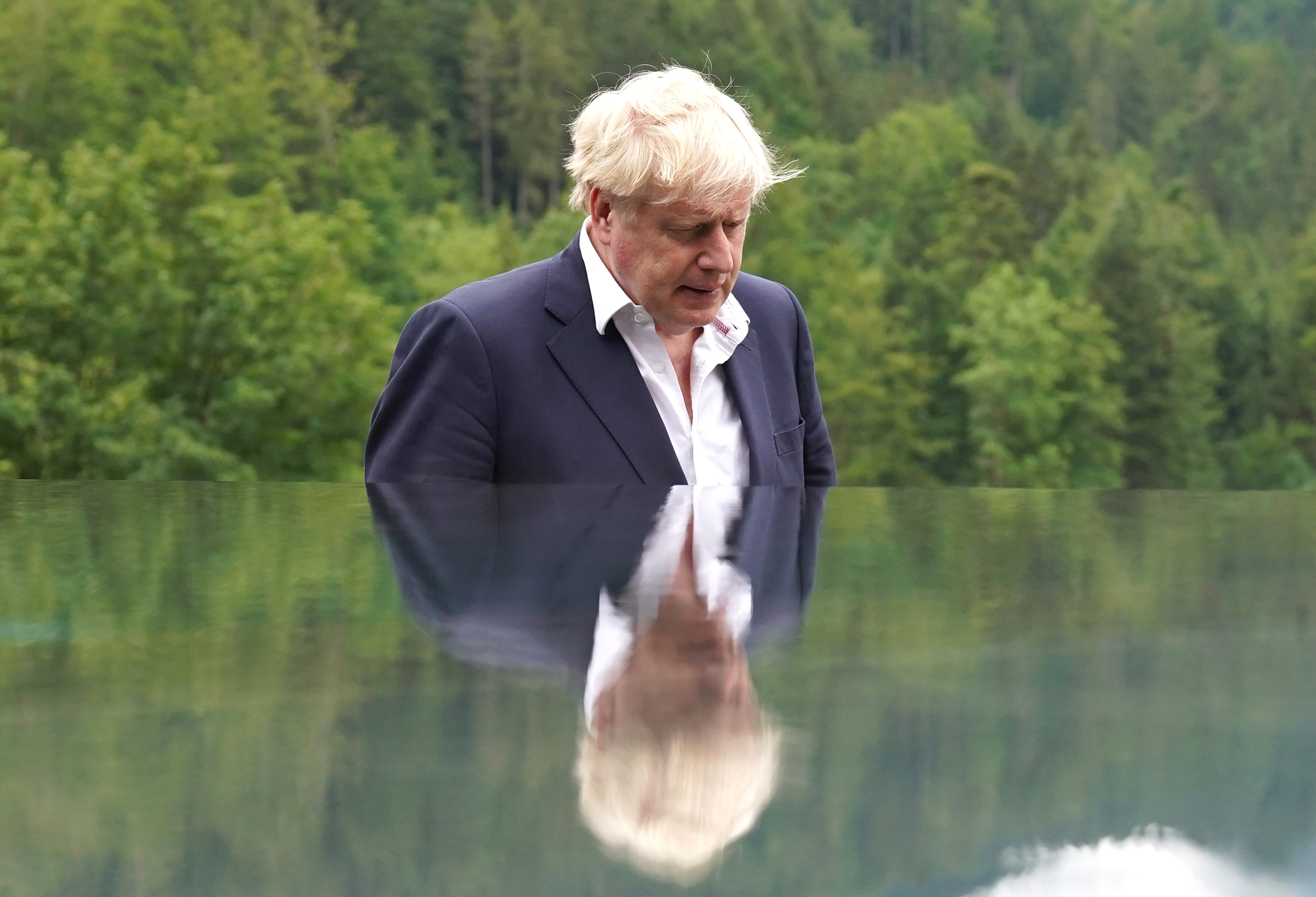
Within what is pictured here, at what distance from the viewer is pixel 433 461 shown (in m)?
2.28

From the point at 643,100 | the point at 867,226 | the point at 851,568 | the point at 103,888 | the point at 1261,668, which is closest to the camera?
the point at 103,888

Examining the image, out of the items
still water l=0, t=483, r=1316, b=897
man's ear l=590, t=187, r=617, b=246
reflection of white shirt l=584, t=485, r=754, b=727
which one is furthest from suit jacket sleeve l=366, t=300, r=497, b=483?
still water l=0, t=483, r=1316, b=897

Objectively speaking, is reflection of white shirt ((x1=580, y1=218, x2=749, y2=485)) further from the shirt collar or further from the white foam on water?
the white foam on water

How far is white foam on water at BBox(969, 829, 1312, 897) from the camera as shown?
19.3 inches

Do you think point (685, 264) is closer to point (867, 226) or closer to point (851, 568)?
point (851, 568)

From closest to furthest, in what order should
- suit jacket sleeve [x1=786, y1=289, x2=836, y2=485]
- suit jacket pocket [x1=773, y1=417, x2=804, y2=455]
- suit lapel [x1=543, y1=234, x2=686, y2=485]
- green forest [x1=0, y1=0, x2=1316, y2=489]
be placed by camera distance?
suit lapel [x1=543, y1=234, x2=686, y2=485] < suit jacket pocket [x1=773, y1=417, x2=804, y2=455] < suit jacket sleeve [x1=786, y1=289, x2=836, y2=485] < green forest [x1=0, y1=0, x2=1316, y2=489]

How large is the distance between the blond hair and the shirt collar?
0.46 ft

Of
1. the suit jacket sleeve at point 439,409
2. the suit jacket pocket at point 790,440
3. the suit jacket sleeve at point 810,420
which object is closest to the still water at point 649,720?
the suit jacket sleeve at point 439,409

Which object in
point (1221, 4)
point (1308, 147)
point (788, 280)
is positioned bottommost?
point (788, 280)

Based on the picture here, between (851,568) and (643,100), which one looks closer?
(851,568)

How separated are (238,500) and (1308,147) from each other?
159ft

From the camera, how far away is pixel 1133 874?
504mm

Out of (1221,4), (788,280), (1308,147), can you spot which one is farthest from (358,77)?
(1221,4)

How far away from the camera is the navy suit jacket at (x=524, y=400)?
2.32 meters
